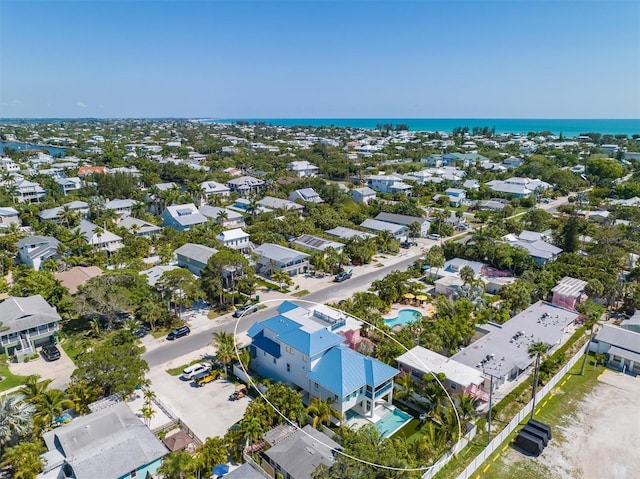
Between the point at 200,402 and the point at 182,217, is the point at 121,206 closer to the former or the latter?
the point at 182,217

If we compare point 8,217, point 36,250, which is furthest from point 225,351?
point 8,217

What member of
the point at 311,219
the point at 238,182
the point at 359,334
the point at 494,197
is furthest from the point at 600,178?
the point at 359,334

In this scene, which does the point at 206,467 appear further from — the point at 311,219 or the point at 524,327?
the point at 311,219

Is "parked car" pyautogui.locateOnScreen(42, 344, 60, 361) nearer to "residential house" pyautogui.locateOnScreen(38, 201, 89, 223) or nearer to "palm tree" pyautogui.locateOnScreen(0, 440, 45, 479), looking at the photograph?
"palm tree" pyautogui.locateOnScreen(0, 440, 45, 479)

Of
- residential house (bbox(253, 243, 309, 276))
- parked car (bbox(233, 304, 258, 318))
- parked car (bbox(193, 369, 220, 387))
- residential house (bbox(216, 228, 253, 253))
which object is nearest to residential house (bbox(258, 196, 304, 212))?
residential house (bbox(216, 228, 253, 253))

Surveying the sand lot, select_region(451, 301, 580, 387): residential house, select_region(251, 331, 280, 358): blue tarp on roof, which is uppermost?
select_region(251, 331, 280, 358): blue tarp on roof

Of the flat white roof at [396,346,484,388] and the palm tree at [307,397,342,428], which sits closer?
the palm tree at [307,397,342,428]
